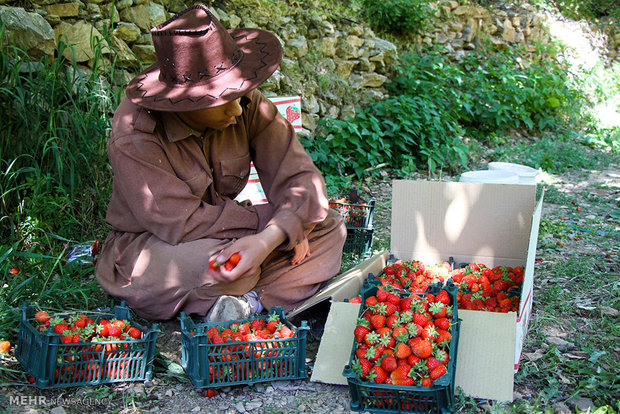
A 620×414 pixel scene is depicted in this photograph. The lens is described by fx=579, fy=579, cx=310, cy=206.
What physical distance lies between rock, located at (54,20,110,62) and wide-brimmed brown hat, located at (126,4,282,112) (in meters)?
1.51

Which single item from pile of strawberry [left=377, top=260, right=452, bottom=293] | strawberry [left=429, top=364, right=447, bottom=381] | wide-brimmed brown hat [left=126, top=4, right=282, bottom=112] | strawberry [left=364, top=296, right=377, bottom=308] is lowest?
pile of strawberry [left=377, top=260, right=452, bottom=293]

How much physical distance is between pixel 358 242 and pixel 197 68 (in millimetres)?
1616

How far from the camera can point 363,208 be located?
11.7ft

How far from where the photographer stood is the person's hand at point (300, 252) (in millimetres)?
2637

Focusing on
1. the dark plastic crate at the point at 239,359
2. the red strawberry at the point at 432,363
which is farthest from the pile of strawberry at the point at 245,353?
the red strawberry at the point at 432,363

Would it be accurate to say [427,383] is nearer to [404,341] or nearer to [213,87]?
[404,341]

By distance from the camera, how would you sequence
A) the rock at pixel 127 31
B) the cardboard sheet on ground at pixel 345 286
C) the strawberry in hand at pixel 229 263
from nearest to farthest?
the strawberry in hand at pixel 229 263 < the cardboard sheet on ground at pixel 345 286 < the rock at pixel 127 31

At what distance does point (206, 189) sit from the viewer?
8.71 ft

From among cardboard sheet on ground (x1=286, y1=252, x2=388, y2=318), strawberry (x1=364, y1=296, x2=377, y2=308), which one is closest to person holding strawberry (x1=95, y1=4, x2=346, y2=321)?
cardboard sheet on ground (x1=286, y1=252, x2=388, y2=318)

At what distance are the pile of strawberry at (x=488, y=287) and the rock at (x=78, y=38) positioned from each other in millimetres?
2557

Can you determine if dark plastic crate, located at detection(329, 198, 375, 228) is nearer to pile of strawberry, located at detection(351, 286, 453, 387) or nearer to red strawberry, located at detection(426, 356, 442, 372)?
pile of strawberry, located at detection(351, 286, 453, 387)

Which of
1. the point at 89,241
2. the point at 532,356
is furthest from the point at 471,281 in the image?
the point at 89,241

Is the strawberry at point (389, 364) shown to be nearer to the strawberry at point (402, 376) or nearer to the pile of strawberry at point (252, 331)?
the strawberry at point (402, 376)

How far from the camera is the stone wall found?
3.65m
